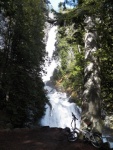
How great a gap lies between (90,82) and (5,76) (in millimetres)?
9394

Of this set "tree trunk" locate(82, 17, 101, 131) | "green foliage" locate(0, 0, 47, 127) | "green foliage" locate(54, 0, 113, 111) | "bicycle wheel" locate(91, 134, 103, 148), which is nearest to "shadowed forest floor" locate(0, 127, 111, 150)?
"bicycle wheel" locate(91, 134, 103, 148)

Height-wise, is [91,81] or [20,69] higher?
[20,69]

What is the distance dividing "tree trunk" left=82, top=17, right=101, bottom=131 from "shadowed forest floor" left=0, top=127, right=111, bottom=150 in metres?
0.97

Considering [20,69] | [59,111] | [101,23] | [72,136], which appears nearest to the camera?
[72,136]

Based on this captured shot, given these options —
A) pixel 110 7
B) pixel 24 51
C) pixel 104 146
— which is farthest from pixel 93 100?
pixel 24 51

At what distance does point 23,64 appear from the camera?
19891 millimetres

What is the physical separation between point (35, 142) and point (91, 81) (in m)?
2.96

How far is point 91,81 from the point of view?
9586 millimetres

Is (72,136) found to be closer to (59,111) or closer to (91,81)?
(91,81)

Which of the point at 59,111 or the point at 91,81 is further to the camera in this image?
the point at 59,111

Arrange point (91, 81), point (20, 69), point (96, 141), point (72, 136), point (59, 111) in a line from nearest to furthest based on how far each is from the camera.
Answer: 1. point (96, 141)
2. point (72, 136)
3. point (91, 81)
4. point (20, 69)
5. point (59, 111)

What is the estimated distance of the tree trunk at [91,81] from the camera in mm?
9031

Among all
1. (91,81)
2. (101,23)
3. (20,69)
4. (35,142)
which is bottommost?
(35,142)

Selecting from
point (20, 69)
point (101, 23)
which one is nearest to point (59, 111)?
point (20, 69)
